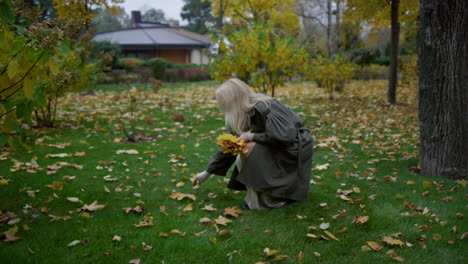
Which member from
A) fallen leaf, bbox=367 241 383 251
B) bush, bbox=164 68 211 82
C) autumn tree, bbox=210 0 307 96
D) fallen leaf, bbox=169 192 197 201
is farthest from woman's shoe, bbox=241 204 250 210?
bush, bbox=164 68 211 82

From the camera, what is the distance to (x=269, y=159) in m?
3.70

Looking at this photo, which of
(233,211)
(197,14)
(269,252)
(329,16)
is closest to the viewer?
(269,252)

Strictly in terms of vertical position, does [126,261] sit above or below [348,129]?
below

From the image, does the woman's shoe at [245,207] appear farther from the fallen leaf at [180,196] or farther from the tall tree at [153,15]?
the tall tree at [153,15]

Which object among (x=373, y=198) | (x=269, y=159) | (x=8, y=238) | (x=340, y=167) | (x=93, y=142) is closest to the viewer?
(x=8, y=238)

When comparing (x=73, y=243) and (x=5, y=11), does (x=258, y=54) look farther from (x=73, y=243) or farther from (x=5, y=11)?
(x=5, y=11)

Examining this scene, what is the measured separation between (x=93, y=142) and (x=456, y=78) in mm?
5277

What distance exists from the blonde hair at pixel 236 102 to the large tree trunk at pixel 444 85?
2007 millimetres

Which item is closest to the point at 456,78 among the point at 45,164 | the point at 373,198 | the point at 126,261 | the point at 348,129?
the point at 373,198

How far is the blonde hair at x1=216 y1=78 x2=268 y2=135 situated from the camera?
3.66 meters

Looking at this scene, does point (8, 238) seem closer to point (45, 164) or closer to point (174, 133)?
point (45, 164)

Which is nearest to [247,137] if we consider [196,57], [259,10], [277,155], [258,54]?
[277,155]

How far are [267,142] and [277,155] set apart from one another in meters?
0.19

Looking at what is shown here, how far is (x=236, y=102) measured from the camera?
3676 mm
